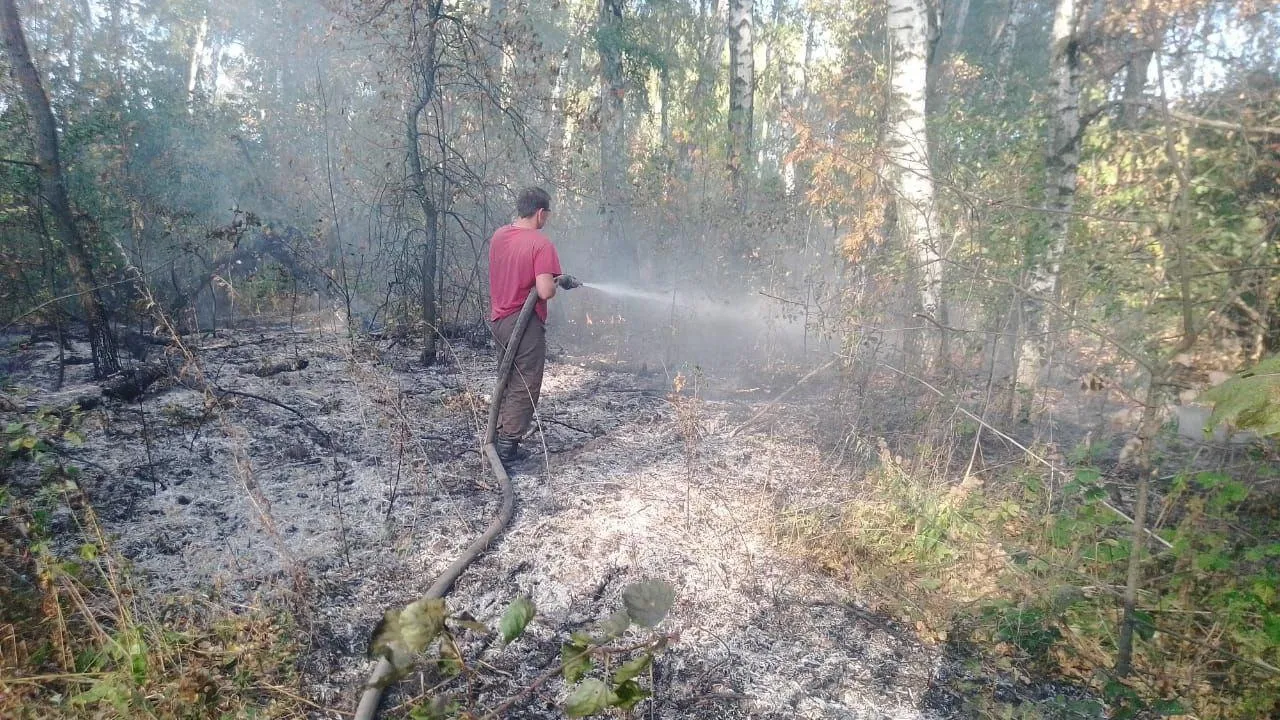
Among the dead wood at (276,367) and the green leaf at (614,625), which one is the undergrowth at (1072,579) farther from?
the dead wood at (276,367)

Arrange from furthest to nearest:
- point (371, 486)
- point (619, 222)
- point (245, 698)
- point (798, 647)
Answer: point (619, 222) < point (371, 486) < point (798, 647) < point (245, 698)

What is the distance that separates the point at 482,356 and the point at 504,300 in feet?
8.98

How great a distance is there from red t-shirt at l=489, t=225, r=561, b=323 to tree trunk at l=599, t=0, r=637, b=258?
199 inches

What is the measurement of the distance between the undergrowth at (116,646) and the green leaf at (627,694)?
157 cm

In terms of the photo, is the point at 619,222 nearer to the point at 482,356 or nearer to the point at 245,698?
the point at 482,356

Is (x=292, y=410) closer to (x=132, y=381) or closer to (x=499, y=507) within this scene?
(x=132, y=381)

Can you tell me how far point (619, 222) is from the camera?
36.8 feet

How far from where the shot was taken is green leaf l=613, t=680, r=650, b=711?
134cm

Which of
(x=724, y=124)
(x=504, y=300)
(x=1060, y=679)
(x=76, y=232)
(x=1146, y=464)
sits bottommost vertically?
(x=1060, y=679)

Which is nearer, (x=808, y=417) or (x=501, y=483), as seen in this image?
(x=501, y=483)

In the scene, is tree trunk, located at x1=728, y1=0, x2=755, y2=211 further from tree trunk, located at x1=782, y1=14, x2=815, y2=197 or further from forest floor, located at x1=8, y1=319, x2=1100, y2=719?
forest floor, located at x1=8, y1=319, x2=1100, y2=719

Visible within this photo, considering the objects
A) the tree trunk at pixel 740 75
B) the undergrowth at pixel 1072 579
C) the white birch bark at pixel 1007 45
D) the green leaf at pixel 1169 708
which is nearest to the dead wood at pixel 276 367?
the undergrowth at pixel 1072 579

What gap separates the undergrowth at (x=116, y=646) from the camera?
2.10 metres

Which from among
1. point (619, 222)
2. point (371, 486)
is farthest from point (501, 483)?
point (619, 222)
